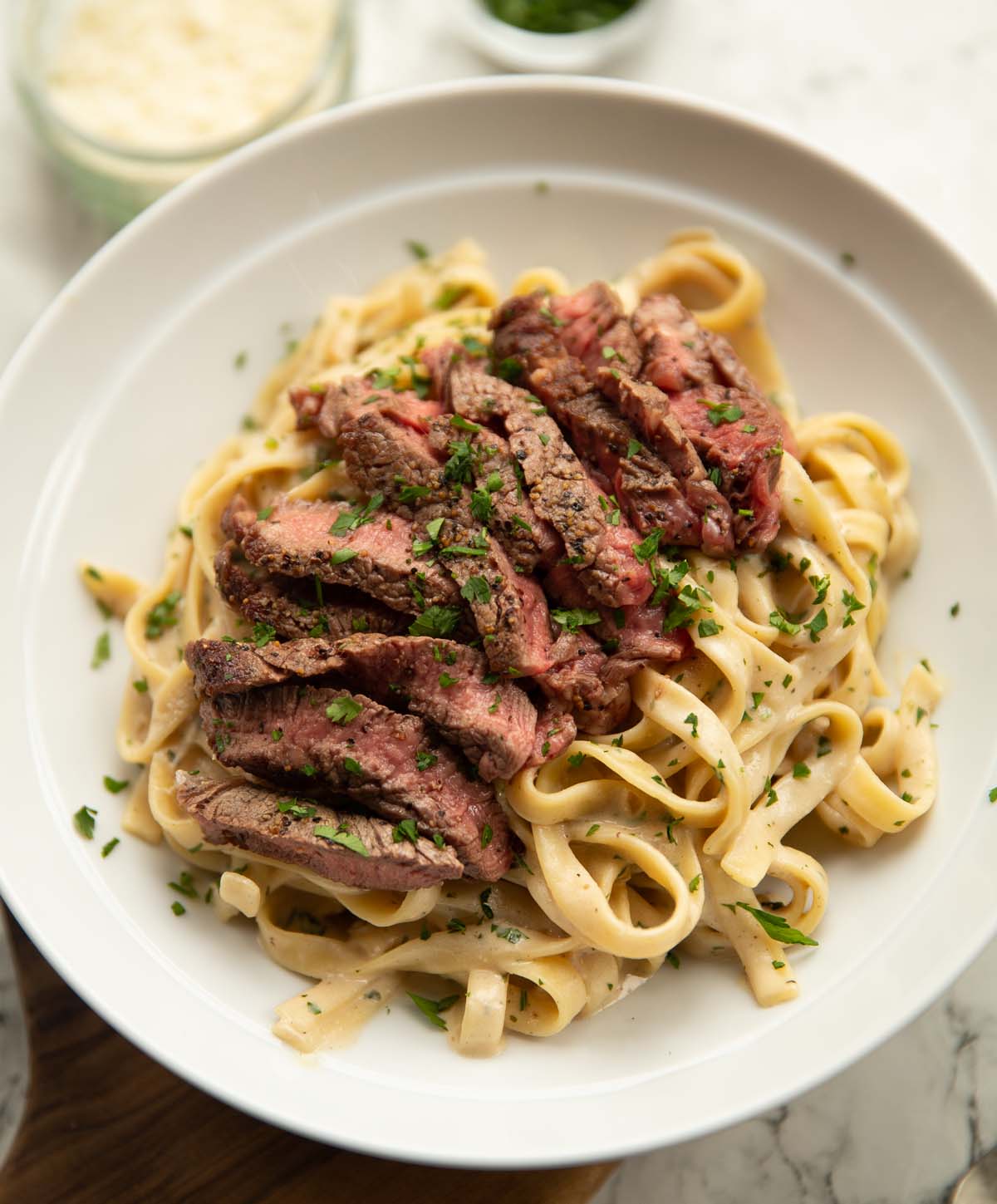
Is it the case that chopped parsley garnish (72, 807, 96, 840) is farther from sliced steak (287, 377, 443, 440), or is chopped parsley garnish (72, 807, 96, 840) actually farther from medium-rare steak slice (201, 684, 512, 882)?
sliced steak (287, 377, 443, 440)

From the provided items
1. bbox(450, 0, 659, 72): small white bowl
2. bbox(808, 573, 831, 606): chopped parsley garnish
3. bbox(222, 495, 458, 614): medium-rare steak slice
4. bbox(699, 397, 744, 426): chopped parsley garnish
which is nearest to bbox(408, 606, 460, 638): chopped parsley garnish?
bbox(222, 495, 458, 614): medium-rare steak slice

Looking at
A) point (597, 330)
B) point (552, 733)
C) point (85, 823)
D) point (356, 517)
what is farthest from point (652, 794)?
point (85, 823)

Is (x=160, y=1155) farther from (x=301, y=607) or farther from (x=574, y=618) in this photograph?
(x=574, y=618)

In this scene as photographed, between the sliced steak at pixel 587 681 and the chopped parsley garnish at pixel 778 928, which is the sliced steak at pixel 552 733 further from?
the chopped parsley garnish at pixel 778 928

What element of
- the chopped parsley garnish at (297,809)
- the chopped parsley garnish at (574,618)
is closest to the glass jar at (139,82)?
the chopped parsley garnish at (574,618)

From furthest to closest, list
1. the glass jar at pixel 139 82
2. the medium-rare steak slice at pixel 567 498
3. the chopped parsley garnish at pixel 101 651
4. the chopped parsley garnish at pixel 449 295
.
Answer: the glass jar at pixel 139 82 < the chopped parsley garnish at pixel 449 295 < the chopped parsley garnish at pixel 101 651 < the medium-rare steak slice at pixel 567 498

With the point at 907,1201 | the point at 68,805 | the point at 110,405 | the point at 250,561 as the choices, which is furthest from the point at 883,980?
the point at 110,405

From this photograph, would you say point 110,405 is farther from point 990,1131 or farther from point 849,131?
point 990,1131
